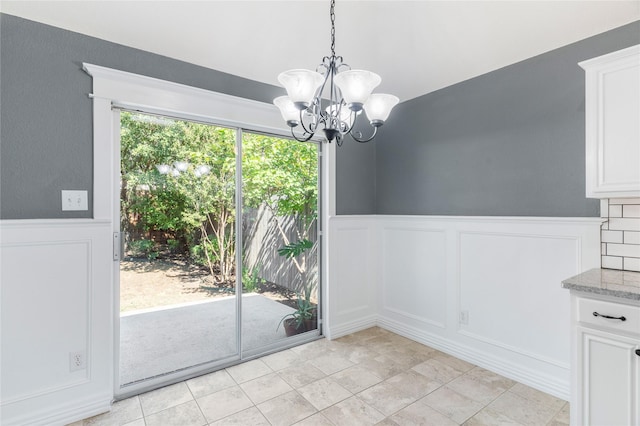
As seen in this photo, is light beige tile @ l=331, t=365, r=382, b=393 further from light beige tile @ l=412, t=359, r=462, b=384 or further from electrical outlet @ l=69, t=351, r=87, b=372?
electrical outlet @ l=69, t=351, r=87, b=372

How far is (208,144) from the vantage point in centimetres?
258

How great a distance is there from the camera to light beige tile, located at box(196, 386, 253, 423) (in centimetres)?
202

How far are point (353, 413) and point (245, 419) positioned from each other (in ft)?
2.27

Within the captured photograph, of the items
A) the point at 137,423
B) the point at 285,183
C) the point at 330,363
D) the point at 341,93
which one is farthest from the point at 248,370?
the point at 341,93

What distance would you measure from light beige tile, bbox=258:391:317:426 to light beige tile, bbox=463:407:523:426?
1.00 m

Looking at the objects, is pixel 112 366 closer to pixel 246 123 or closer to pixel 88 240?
pixel 88 240

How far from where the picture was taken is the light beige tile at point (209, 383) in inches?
89.7

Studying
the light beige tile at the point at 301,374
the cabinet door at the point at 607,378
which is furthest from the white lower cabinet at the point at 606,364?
the light beige tile at the point at 301,374

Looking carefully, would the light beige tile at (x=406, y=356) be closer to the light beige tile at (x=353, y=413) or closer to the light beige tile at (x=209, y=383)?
the light beige tile at (x=353, y=413)

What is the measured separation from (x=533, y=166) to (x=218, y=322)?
2.84m

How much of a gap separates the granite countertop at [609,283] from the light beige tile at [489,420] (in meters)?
0.95

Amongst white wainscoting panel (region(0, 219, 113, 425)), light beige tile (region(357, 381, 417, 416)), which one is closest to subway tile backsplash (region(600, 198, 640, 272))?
light beige tile (region(357, 381, 417, 416))

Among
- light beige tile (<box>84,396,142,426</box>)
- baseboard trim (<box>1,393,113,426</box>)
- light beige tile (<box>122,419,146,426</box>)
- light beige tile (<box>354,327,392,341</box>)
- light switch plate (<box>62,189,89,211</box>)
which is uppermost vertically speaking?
light switch plate (<box>62,189,89,211</box>)

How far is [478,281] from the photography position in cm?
272
